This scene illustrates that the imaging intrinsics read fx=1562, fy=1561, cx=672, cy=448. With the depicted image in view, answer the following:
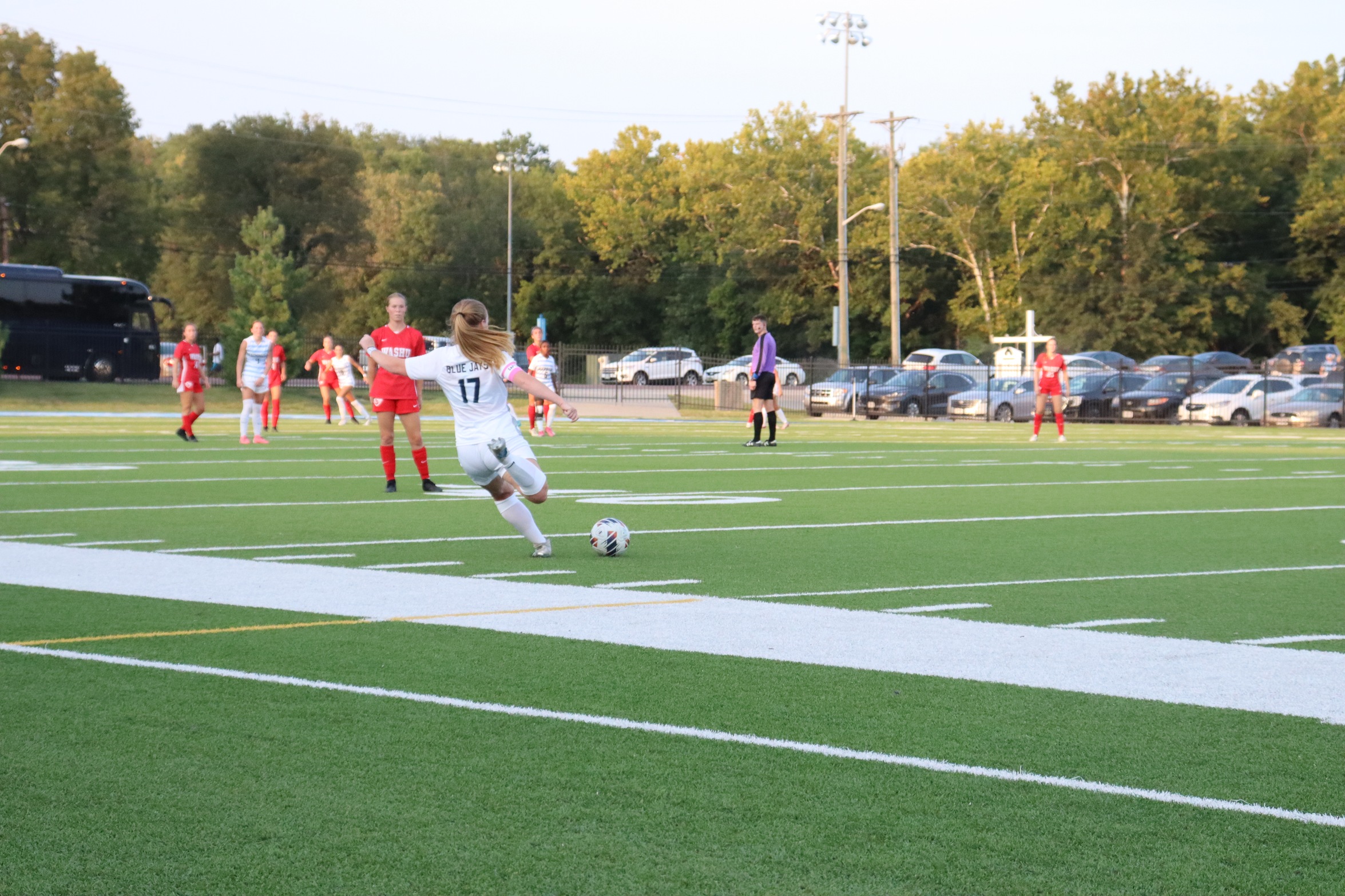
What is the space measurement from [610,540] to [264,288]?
44.6 meters

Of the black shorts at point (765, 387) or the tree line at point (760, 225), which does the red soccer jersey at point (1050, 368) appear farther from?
the tree line at point (760, 225)

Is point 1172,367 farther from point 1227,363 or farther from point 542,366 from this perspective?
point 542,366

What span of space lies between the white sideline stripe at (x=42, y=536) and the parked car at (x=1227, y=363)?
138 feet

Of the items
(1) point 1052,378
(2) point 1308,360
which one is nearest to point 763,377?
(1) point 1052,378

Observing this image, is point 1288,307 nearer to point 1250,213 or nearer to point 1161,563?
point 1250,213

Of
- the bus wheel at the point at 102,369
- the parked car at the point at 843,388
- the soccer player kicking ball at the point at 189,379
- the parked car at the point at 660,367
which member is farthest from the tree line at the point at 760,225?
the soccer player kicking ball at the point at 189,379

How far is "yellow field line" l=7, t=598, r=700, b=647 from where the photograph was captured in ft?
23.5

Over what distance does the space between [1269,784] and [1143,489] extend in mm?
13157

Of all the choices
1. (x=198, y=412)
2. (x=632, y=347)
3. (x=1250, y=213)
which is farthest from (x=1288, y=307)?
(x=198, y=412)

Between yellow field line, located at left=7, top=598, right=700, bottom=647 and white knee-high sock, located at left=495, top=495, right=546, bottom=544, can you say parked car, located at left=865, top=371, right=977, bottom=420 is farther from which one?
yellow field line, located at left=7, top=598, right=700, bottom=647

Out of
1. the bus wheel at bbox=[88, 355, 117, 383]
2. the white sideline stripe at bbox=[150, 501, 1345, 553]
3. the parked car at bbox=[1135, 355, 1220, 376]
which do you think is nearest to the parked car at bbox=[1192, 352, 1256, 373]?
the parked car at bbox=[1135, 355, 1220, 376]

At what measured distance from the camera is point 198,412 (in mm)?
25797

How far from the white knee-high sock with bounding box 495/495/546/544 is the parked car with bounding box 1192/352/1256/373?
41.3 meters

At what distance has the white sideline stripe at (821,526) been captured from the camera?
36.3 ft
